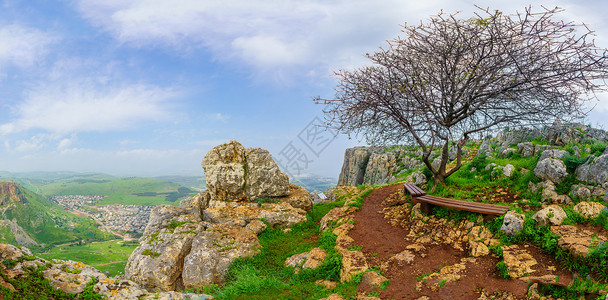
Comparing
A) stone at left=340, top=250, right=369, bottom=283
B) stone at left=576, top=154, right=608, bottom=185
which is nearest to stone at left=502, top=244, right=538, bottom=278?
stone at left=340, top=250, right=369, bottom=283

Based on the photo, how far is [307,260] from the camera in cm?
1110

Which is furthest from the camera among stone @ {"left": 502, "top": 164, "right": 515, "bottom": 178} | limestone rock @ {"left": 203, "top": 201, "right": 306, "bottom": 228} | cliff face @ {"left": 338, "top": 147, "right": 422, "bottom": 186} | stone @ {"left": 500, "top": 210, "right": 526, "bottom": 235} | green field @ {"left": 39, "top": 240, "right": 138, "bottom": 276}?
green field @ {"left": 39, "top": 240, "right": 138, "bottom": 276}

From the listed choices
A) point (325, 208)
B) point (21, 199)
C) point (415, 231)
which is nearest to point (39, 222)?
point (21, 199)

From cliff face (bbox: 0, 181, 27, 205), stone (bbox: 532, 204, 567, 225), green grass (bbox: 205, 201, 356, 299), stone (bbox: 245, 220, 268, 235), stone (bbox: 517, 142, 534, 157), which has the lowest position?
cliff face (bbox: 0, 181, 27, 205)

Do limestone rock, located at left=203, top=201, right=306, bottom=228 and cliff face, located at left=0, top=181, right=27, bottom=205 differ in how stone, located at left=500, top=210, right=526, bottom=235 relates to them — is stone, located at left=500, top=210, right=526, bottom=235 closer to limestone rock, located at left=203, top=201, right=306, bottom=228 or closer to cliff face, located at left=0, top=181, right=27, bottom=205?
limestone rock, located at left=203, top=201, right=306, bottom=228

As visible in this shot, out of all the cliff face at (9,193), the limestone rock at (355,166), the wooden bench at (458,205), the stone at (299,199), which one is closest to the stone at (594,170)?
the wooden bench at (458,205)

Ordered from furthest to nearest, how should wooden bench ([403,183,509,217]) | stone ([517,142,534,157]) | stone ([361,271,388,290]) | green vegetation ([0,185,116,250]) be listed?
green vegetation ([0,185,116,250]) < stone ([517,142,534,157]) < wooden bench ([403,183,509,217]) < stone ([361,271,388,290])

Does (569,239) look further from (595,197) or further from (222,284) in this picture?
(222,284)

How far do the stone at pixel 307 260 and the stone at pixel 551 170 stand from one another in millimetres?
10077

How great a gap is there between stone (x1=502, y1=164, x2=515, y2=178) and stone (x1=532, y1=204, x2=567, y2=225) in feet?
16.6

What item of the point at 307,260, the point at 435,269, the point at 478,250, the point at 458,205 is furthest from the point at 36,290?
the point at 458,205

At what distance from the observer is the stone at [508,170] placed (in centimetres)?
1445

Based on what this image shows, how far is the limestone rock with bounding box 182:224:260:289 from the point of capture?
1128cm

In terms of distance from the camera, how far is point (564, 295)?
6824mm
